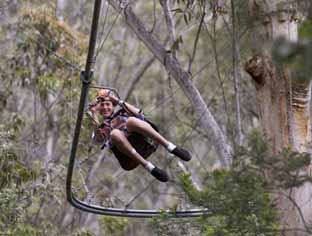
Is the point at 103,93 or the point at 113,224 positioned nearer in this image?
the point at 103,93

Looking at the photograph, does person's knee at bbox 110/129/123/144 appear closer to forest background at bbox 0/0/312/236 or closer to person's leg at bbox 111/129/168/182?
person's leg at bbox 111/129/168/182

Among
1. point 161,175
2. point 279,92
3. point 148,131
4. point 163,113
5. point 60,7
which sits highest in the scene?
point 60,7

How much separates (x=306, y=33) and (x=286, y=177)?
172cm

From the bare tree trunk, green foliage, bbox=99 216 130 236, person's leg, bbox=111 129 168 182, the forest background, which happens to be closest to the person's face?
person's leg, bbox=111 129 168 182

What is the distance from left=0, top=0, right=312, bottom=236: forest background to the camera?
4.92 m

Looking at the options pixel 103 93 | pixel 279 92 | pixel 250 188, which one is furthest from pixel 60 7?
pixel 250 188

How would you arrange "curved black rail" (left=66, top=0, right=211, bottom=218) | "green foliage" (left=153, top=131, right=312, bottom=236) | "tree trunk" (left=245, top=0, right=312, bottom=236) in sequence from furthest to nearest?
"tree trunk" (left=245, top=0, right=312, bottom=236) < "curved black rail" (left=66, top=0, right=211, bottom=218) < "green foliage" (left=153, top=131, right=312, bottom=236)

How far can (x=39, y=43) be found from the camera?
12.4m

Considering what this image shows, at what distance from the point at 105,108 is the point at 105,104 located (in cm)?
4

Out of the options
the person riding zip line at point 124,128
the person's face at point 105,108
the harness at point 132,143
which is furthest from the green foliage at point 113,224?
the person's face at point 105,108

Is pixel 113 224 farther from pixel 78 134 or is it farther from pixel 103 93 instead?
pixel 78 134

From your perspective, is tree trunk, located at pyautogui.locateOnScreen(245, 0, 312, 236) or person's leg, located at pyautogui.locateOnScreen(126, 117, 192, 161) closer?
tree trunk, located at pyautogui.locateOnScreen(245, 0, 312, 236)

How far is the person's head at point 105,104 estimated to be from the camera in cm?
682

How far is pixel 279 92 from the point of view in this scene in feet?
20.4
